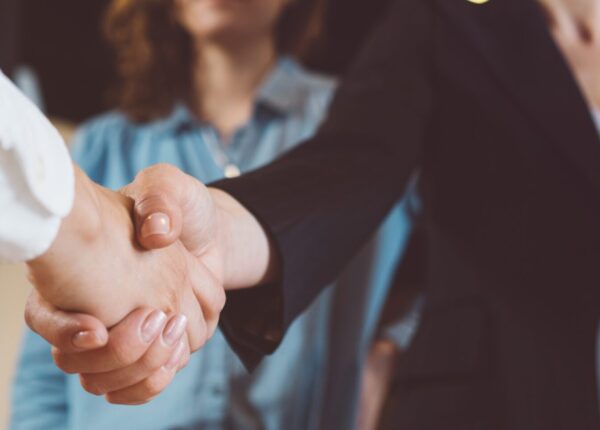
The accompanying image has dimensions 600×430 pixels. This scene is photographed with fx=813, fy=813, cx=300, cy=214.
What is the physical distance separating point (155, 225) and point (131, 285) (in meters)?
0.03

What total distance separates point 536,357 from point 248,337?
30cm

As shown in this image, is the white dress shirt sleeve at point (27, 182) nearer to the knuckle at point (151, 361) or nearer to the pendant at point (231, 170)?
the knuckle at point (151, 361)


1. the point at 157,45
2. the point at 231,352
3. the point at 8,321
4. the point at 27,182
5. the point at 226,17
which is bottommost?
the point at 8,321

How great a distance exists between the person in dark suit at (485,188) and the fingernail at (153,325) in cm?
21

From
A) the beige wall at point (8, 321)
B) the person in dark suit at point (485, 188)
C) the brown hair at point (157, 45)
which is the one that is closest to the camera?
the person in dark suit at point (485, 188)

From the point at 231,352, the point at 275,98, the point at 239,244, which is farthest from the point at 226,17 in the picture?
the point at 239,244

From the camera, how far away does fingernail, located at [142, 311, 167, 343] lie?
0.42 metres

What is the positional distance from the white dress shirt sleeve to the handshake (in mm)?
15

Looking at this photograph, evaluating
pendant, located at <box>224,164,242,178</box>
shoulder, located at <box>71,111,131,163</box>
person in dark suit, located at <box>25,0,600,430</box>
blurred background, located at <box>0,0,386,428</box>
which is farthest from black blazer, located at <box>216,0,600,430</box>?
blurred background, located at <box>0,0,386,428</box>

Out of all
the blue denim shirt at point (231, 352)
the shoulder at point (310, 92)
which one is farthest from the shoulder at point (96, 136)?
the shoulder at point (310, 92)

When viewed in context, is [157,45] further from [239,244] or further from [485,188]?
[239,244]

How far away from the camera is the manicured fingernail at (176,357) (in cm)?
44

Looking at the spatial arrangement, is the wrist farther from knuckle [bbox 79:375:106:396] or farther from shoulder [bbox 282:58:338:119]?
shoulder [bbox 282:58:338:119]

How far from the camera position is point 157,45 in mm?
1172
